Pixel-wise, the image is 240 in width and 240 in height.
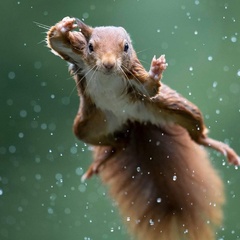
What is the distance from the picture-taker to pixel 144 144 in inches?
134

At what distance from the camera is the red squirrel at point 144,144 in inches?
122

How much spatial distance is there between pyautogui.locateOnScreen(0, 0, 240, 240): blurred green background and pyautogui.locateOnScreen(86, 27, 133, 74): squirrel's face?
200 centimetres

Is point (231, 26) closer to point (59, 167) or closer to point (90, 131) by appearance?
point (59, 167)

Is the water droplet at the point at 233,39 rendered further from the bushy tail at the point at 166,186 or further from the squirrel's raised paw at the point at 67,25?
the squirrel's raised paw at the point at 67,25

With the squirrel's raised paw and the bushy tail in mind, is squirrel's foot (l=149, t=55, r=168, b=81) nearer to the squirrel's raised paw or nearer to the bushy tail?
the squirrel's raised paw

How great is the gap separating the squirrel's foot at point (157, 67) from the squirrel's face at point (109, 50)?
9cm

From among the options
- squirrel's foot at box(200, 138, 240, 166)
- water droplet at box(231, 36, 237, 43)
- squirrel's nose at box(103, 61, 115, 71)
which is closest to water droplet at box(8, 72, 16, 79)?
water droplet at box(231, 36, 237, 43)

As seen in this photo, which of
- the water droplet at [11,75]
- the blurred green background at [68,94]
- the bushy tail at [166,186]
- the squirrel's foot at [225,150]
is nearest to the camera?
the squirrel's foot at [225,150]

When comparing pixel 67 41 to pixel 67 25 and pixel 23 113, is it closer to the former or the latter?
pixel 67 25

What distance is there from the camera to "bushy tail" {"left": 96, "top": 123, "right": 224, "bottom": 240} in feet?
11.3

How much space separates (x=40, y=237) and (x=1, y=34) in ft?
3.55

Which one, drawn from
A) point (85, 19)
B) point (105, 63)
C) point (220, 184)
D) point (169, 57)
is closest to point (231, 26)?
point (169, 57)

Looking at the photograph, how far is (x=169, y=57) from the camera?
5.20 m

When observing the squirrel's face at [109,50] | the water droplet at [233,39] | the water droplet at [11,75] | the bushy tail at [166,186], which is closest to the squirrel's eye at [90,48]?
the squirrel's face at [109,50]
